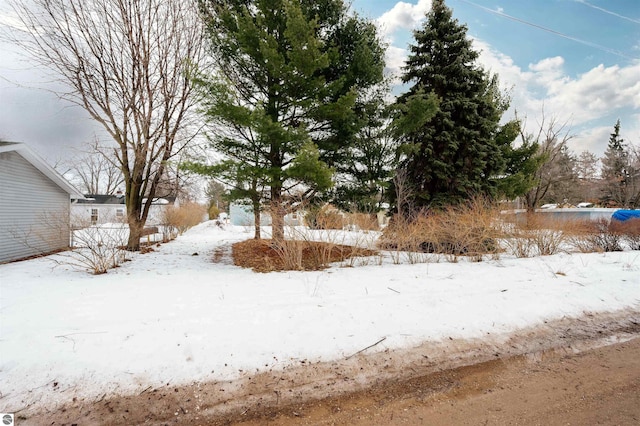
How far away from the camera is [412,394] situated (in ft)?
8.39

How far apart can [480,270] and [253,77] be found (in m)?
8.99

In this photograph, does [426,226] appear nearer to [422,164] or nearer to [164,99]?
[422,164]

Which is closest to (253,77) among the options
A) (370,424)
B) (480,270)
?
(480,270)

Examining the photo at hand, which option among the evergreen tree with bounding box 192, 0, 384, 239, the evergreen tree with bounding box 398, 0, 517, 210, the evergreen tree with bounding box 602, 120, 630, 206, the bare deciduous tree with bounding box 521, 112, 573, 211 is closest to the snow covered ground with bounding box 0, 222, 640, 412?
the evergreen tree with bounding box 192, 0, 384, 239

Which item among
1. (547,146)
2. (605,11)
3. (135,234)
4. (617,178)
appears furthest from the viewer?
(617,178)

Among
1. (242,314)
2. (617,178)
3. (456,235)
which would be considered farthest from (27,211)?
(617,178)

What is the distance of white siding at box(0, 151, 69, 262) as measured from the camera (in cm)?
941

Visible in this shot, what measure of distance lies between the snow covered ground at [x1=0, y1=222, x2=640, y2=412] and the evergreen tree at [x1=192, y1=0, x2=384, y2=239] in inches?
108

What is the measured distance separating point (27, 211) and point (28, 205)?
240mm

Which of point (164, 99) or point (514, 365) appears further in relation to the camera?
point (164, 99)

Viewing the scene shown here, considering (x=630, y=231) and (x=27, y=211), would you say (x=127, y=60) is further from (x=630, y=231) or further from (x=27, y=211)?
(x=630, y=231)

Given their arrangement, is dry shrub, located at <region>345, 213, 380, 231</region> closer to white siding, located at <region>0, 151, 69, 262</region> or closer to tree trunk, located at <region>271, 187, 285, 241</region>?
tree trunk, located at <region>271, 187, 285, 241</region>

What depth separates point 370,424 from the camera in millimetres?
2182

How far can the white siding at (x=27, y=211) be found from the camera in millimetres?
9414
